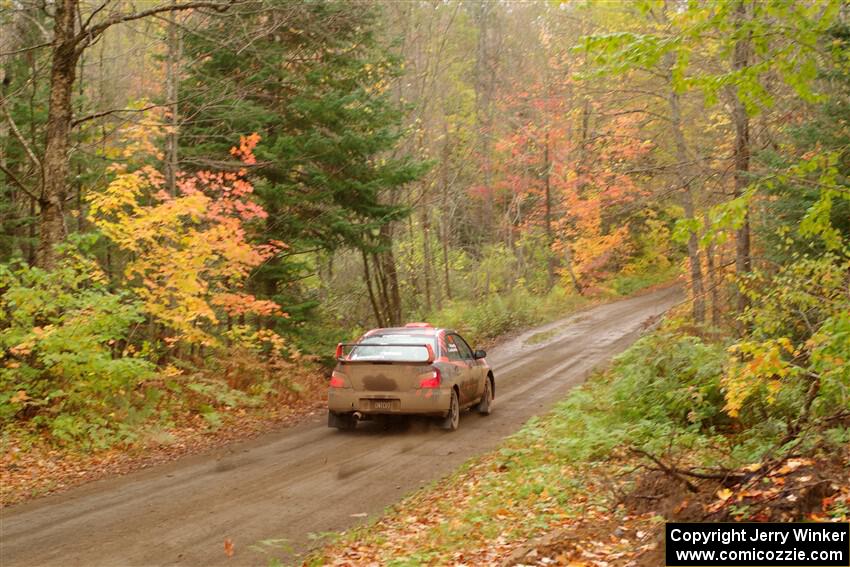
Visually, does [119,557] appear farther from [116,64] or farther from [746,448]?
[116,64]

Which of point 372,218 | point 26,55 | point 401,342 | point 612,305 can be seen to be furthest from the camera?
point 612,305

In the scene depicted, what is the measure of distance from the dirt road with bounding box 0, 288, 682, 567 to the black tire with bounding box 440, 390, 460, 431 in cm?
21

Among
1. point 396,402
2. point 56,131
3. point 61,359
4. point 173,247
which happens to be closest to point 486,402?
point 396,402

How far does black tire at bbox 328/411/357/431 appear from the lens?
43.1 ft

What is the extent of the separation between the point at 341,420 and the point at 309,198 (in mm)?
7224

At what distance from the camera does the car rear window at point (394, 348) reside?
505 inches

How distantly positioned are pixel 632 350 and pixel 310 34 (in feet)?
→ 37.0

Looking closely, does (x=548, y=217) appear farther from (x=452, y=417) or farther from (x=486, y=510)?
(x=486, y=510)

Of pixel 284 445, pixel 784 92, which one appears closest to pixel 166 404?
pixel 284 445

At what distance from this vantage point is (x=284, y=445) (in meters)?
12.1

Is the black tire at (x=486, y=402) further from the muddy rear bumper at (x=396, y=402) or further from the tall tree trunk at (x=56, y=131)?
the tall tree trunk at (x=56, y=131)

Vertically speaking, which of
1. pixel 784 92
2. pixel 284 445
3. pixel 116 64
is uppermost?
pixel 116 64

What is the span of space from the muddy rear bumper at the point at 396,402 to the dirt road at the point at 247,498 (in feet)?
1.48

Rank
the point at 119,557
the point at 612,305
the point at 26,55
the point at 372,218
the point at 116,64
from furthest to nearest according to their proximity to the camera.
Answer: the point at 612,305, the point at 116,64, the point at 372,218, the point at 26,55, the point at 119,557
